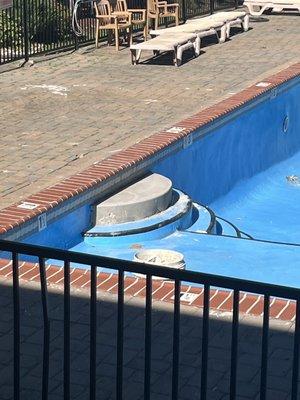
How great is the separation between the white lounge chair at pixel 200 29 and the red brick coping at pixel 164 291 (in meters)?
10.3

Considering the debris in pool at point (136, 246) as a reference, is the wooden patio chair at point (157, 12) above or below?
above

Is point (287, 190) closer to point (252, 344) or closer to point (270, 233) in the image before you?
point (270, 233)

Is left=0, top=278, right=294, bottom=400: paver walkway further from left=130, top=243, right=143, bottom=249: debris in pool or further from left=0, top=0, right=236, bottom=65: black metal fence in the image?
left=0, top=0, right=236, bottom=65: black metal fence

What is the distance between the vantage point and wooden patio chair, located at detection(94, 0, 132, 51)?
56.0 ft

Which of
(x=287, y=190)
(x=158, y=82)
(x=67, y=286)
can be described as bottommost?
(x=287, y=190)

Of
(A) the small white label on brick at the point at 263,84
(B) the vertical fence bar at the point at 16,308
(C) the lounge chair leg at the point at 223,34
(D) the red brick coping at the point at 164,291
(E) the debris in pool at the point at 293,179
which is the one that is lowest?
(E) the debris in pool at the point at 293,179

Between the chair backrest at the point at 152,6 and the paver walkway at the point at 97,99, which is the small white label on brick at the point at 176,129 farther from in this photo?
the chair backrest at the point at 152,6

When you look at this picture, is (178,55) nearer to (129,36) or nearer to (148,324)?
(129,36)

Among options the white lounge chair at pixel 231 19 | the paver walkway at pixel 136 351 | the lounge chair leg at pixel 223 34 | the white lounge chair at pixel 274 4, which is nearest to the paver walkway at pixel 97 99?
the lounge chair leg at pixel 223 34

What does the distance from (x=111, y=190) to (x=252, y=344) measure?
147 inches

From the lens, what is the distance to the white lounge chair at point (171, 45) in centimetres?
1532

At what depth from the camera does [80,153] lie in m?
10.2

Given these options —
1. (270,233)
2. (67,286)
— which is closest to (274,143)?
(270,233)

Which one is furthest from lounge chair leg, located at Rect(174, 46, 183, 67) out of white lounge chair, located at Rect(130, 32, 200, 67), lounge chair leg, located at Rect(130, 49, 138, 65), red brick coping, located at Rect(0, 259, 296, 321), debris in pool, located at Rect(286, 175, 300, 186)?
red brick coping, located at Rect(0, 259, 296, 321)
